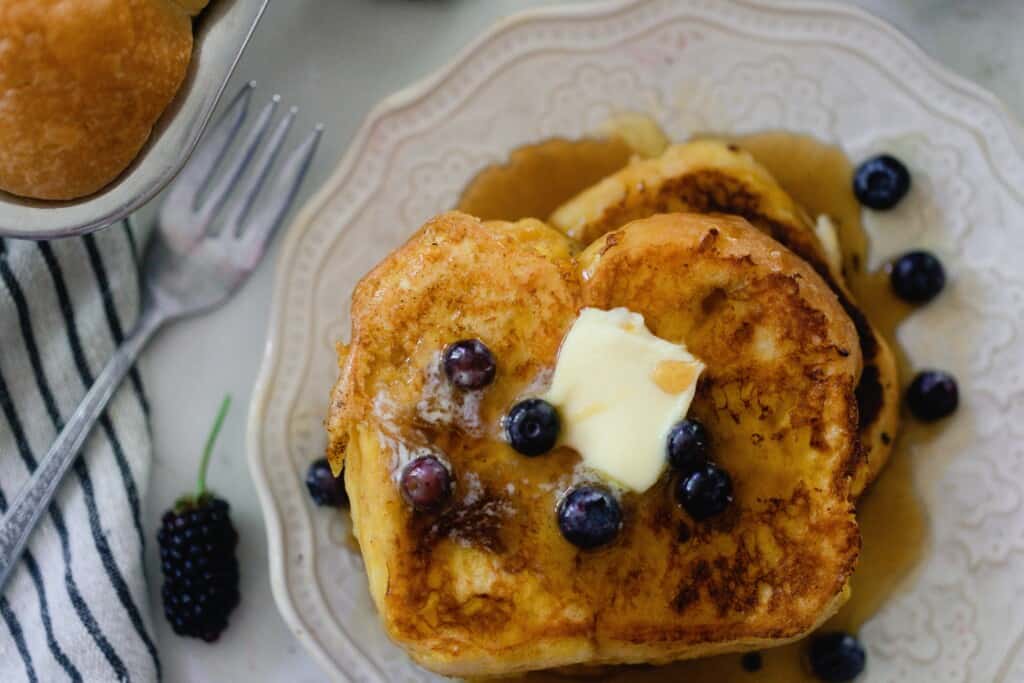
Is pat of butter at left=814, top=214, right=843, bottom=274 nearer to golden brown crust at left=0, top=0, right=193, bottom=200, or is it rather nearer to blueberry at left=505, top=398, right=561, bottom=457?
blueberry at left=505, top=398, right=561, bottom=457

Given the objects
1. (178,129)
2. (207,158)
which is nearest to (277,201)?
(207,158)

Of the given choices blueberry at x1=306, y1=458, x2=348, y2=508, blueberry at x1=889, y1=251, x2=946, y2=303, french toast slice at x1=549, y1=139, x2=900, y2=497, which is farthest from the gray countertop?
blueberry at x1=889, y1=251, x2=946, y2=303

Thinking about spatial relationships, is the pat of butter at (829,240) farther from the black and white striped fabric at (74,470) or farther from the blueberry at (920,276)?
the black and white striped fabric at (74,470)

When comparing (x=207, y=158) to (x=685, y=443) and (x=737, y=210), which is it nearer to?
(x=737, y=210)

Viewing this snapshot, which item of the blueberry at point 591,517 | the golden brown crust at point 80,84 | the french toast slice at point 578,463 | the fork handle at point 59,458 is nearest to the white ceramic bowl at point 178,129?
the golden brown crust at point 80,84

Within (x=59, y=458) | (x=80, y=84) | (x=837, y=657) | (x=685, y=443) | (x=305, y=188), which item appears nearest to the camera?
(x=685, y=443)

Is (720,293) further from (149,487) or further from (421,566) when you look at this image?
(149,487)

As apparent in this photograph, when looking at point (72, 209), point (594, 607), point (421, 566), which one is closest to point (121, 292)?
point (72, 209)
